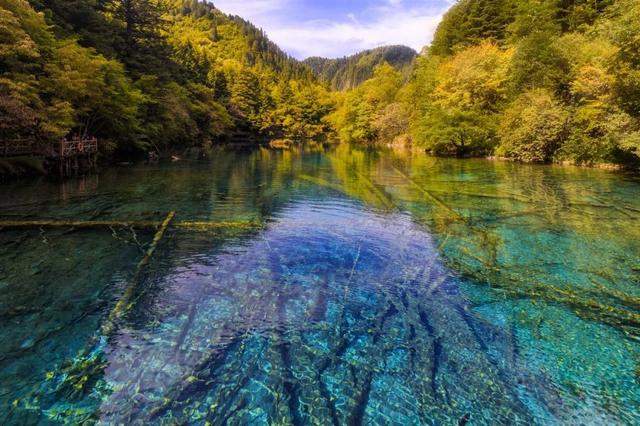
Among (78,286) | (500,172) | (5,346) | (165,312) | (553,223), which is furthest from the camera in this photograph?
(500,172)

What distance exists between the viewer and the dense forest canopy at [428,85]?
18.6 m

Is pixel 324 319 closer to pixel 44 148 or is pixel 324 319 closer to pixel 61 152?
pixel 44 148

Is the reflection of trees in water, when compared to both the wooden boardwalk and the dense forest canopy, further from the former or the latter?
the wooden boardwalk

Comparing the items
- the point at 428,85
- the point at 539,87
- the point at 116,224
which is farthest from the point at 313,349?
the point at 428,85

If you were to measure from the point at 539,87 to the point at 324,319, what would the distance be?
1274 inches

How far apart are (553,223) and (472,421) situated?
10.1 meters

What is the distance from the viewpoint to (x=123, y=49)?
35156mm

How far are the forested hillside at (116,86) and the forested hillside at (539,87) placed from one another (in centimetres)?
2708

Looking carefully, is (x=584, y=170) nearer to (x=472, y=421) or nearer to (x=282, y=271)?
(x=282, y=271)

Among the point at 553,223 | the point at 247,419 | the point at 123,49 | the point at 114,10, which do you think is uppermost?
the point at 114,10

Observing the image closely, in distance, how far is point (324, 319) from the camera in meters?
6.25

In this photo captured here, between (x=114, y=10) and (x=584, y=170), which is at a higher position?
(x=114, y=10)

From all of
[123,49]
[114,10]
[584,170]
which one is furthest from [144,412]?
[114,10]

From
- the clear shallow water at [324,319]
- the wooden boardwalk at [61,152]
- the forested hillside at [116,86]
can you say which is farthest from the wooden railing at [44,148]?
the clear shallow water at [324,319]
